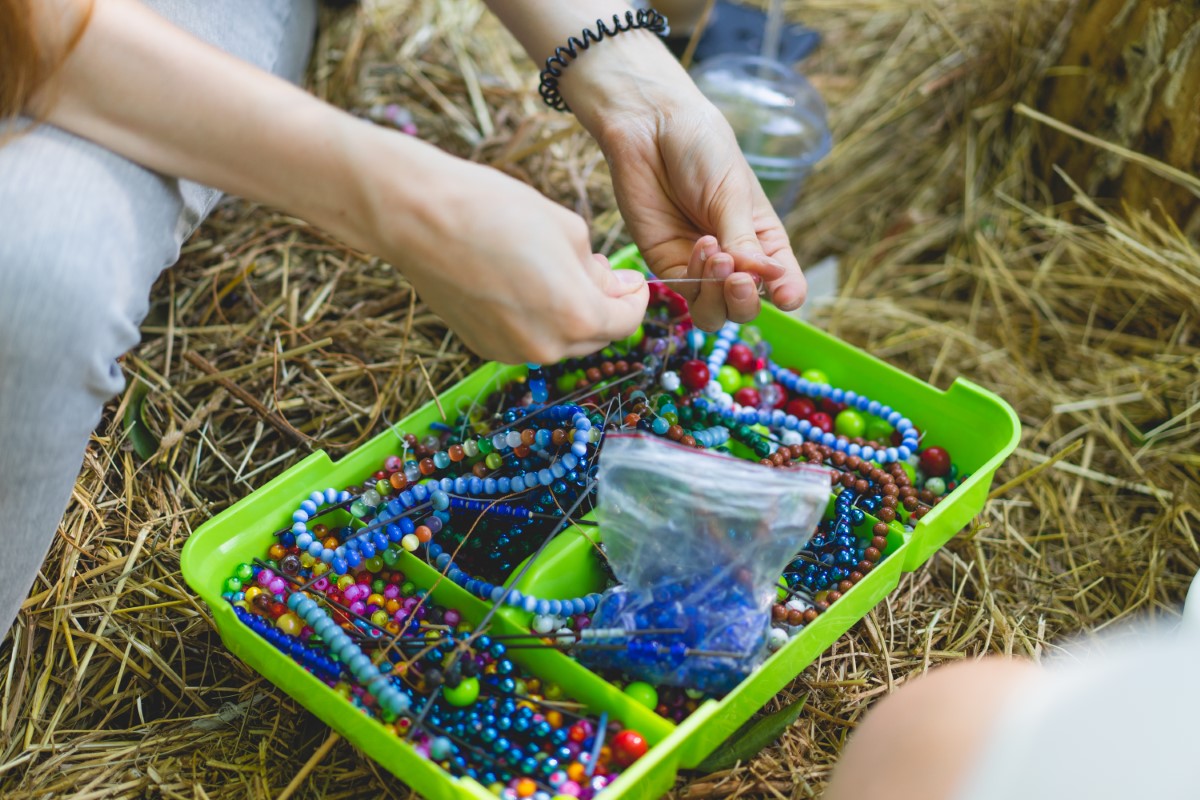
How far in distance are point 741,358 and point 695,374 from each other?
0.43ft

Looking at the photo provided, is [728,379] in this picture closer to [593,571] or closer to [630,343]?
[630,343]

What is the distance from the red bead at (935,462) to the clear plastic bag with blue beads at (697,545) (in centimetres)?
38

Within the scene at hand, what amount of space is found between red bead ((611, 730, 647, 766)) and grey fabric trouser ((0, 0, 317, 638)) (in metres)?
0.62

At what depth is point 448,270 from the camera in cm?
99

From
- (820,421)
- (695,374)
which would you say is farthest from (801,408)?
(695,374)

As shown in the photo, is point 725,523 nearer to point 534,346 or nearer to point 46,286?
point 534,346

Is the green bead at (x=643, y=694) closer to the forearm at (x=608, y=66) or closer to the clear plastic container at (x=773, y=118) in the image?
the forearm at (x=608, y=66)

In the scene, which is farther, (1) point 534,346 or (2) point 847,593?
(2) point 847,593

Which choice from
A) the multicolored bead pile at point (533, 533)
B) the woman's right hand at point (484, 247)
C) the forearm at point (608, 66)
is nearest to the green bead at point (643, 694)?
the multicolored bead pile at point (533, 533)

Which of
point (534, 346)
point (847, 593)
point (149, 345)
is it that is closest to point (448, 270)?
point (534, 346)

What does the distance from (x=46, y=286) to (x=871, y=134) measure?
5.52 ft

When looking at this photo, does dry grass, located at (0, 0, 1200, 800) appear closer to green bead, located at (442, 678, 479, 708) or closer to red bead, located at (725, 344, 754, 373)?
green bead, located at (442, 678, 479, 708)

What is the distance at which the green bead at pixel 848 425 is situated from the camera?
5.04 feet

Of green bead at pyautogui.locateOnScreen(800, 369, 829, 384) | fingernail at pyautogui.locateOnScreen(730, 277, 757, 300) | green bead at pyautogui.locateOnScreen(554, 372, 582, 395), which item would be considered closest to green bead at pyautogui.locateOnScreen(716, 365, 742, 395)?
green bead at pyautogui.locateOnScreen(800, 369, 829, 384)
